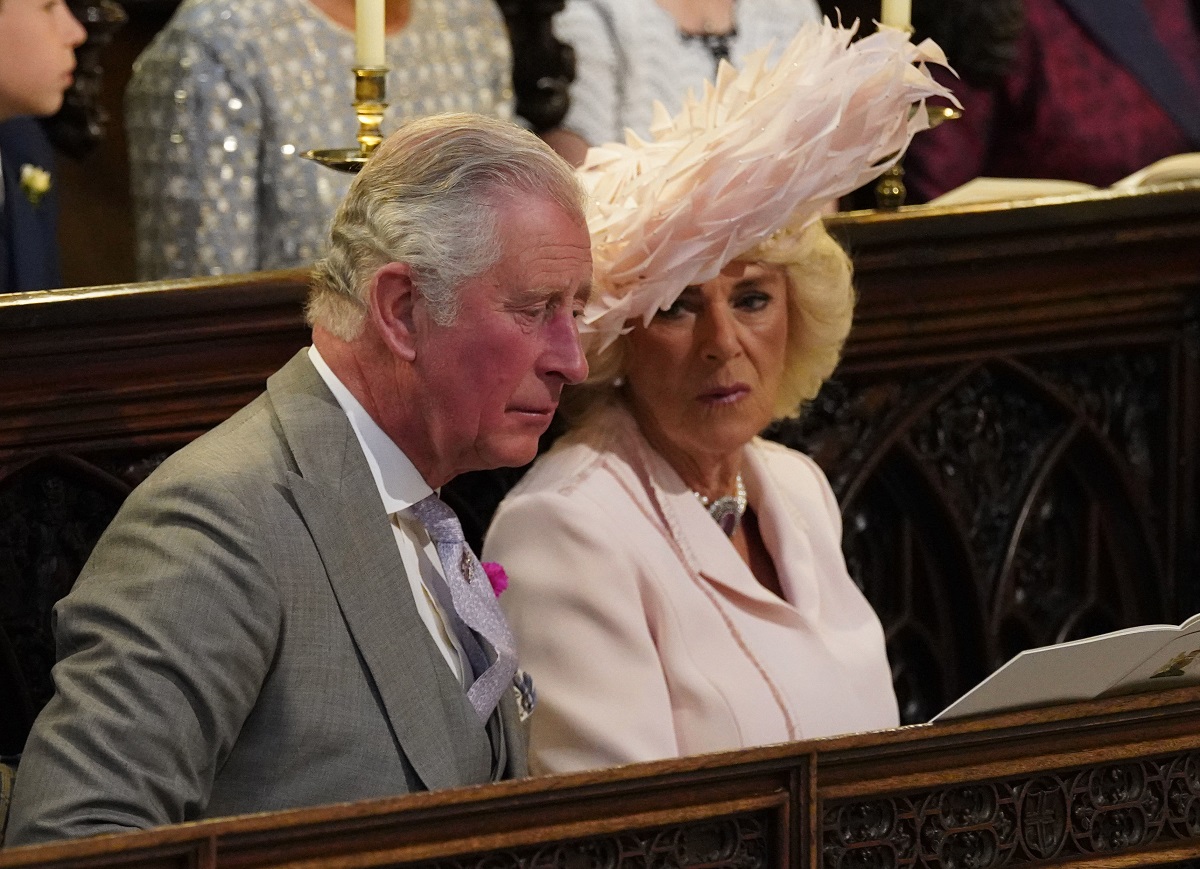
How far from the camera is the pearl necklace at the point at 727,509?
2535mm

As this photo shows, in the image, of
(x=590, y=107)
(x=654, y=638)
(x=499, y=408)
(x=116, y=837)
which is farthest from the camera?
(x=590, y=107)

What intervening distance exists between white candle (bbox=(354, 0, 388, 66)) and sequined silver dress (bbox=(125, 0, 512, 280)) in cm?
64

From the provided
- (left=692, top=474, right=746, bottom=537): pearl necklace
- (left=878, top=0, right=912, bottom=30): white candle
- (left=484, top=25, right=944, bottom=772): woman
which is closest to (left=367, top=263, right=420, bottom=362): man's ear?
(left=484, top=25, right=944, bottom=772): woman

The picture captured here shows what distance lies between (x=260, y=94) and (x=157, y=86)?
153 mm

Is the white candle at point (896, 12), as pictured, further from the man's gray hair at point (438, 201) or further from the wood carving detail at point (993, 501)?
the man's gray hair at point (438, 201)

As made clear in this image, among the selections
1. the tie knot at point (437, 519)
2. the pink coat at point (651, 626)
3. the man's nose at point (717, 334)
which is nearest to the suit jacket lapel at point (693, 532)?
the pink coat at point (651, 626)

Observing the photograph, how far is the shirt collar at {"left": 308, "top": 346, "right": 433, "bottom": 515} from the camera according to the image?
6.36ft

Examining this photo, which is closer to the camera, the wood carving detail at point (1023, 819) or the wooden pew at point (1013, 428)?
the wood carving detail at point (1023, 819)

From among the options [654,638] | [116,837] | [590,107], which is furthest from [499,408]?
[590,107]

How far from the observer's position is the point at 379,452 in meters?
1.95

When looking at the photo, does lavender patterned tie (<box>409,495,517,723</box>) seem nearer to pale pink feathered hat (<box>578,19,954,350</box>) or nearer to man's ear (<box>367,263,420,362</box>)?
man's ear (<box>367,263,420,362</box>)

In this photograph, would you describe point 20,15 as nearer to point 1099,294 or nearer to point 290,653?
point 290,653

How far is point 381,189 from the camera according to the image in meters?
1.90

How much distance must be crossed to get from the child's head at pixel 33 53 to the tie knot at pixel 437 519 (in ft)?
3.74
